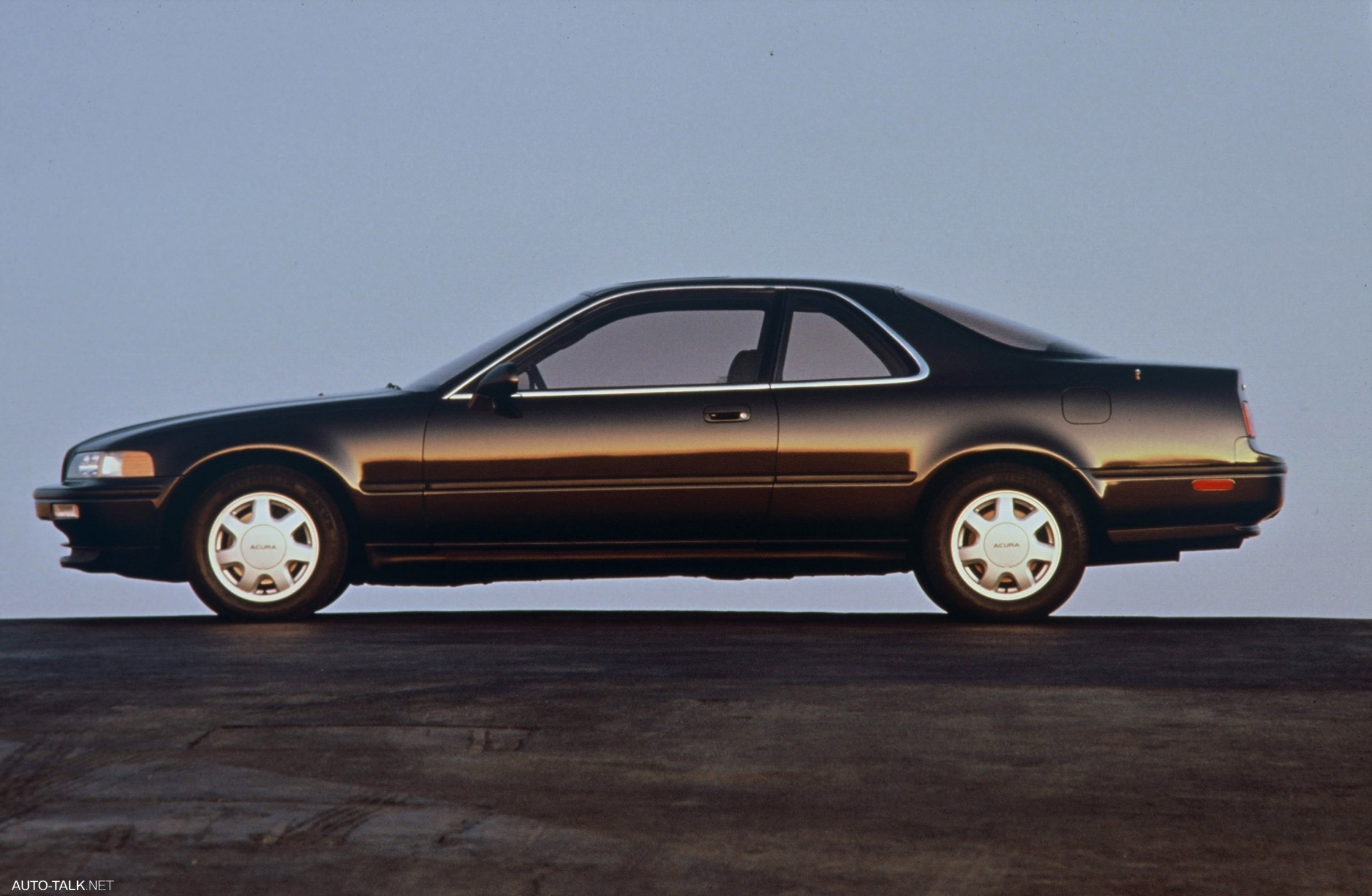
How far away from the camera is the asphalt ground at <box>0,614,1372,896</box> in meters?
3.79

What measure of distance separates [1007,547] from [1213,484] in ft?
3.36

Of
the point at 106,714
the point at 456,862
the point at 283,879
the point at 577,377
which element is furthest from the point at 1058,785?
the point at 577,377

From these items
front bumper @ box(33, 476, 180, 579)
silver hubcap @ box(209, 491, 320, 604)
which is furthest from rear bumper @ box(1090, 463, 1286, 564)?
front bumper @ box(33, 476, 180, 579)

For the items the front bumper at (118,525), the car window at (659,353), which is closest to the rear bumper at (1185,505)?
the car window at (659,353)

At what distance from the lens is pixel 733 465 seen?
8.18 metres

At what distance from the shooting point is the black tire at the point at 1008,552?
322 inches

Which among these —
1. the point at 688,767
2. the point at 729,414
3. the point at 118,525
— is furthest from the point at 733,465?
the point at 688,767

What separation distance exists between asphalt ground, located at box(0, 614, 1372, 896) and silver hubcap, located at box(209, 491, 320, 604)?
0.91 m

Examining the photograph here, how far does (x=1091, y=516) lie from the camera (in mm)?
8273

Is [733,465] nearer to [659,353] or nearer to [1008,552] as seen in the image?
[659,353]

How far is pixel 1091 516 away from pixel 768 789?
416 cm

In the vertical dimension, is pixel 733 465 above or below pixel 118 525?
above

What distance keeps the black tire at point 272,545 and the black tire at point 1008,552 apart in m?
2.83

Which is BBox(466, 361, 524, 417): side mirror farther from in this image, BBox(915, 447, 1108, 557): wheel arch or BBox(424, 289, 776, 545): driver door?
BBox(915, 447, 1108, 557): wheel arch
